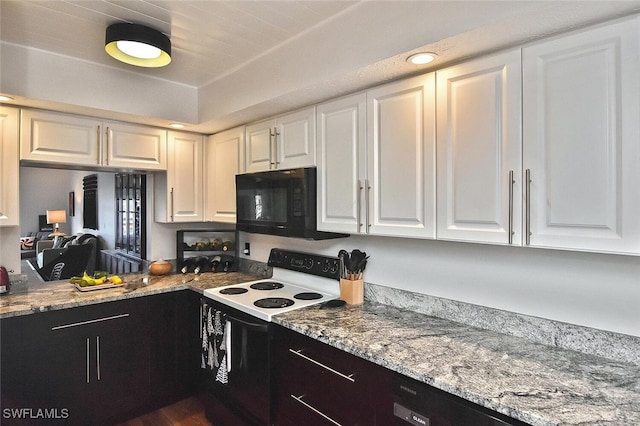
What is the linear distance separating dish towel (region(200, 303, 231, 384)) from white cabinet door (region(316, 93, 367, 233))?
88 cm

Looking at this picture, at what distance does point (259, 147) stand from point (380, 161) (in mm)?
1081

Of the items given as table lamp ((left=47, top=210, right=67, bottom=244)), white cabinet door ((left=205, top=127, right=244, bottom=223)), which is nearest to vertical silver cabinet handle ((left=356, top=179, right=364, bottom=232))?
white cabinet door ((left=205, top=127, right=244, bottom=223))

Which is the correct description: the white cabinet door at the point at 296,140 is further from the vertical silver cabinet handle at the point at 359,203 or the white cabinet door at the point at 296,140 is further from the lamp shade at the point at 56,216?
the lamp shade at the point at 56,216

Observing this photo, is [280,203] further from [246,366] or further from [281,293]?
[246,366]

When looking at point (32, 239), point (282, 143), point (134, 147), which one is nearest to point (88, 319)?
point (134, 147)

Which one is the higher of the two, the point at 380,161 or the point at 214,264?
the point at 380,161

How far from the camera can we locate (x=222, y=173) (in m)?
2.99

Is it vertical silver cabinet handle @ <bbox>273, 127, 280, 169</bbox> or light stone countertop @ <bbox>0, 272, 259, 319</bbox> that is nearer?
light stone countertop @ <bbox>0, 272, 259, 319</bbox>

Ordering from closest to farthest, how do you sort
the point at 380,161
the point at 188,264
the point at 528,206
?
the point at 528,206, the point at 380,161, the point at 188,264

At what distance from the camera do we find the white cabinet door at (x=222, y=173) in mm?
2854

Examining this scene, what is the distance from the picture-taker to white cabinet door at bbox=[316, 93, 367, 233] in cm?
195

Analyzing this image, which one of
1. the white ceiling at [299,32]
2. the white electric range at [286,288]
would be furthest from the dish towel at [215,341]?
the white ceiling at [299,32]

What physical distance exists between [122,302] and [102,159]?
1017 millimetres

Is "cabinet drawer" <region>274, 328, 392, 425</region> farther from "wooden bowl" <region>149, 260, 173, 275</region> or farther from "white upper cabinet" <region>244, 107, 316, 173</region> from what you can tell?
"wooden bowl" <region>149, 260, 173, 275</region>
